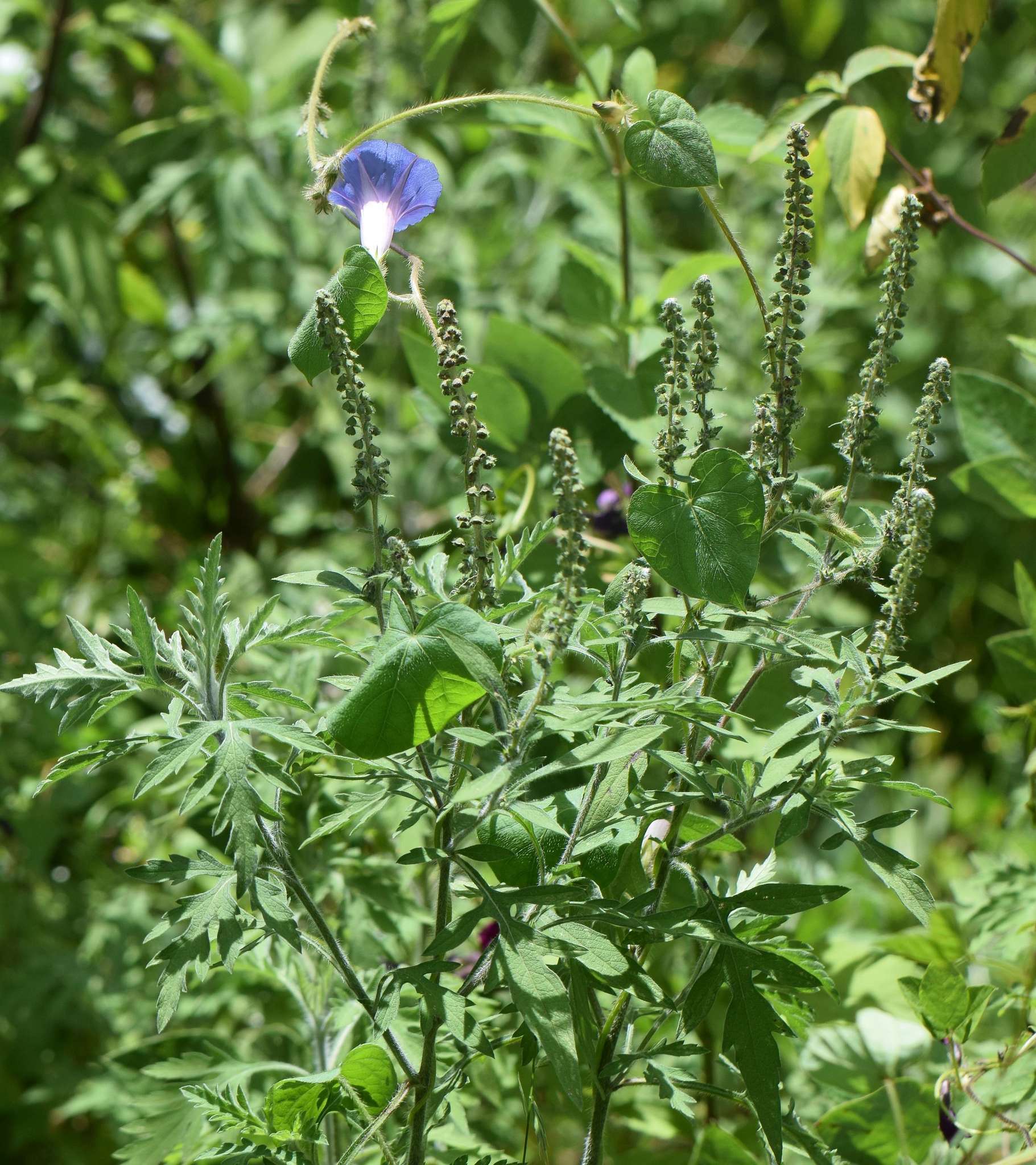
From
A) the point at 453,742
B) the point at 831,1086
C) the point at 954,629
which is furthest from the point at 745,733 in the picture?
the point at 954,629

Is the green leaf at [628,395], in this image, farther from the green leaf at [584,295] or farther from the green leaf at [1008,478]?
the green leaf at [1008,478]

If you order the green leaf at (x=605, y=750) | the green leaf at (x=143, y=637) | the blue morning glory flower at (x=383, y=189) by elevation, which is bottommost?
the green leaf at (x=605, y=750)

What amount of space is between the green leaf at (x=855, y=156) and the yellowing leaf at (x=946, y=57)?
2.9 inches

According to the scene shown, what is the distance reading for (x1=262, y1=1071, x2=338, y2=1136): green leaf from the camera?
73 cm

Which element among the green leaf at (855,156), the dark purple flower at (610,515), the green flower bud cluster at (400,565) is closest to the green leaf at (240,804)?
the green flower bud cluster at (400,565)

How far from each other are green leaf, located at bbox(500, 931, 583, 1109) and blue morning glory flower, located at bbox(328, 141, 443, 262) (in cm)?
42

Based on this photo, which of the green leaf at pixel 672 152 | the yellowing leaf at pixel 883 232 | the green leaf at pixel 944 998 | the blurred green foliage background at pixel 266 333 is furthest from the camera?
the blurred green foliage background at pixel 266 333

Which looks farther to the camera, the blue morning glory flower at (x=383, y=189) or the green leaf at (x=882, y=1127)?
the green leaf at (x=882, y=1127)

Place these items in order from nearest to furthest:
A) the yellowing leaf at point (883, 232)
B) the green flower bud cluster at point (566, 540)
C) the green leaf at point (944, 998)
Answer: the green flower bud cluster at point (566, 540)
the green leaf at point (944, 998)
the yellowing leaf at point (883, 232)

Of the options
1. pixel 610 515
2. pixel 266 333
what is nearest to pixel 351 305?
pixel 610 515

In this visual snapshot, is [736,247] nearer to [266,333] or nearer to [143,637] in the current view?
[143,637]

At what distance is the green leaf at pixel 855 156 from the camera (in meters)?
1.06

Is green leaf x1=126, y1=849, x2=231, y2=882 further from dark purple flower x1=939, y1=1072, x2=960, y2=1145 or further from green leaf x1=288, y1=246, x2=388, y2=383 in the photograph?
dark purple flower x1=939, y1=1072, x2=960, y2=1145

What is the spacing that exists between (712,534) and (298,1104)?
0.43 m
